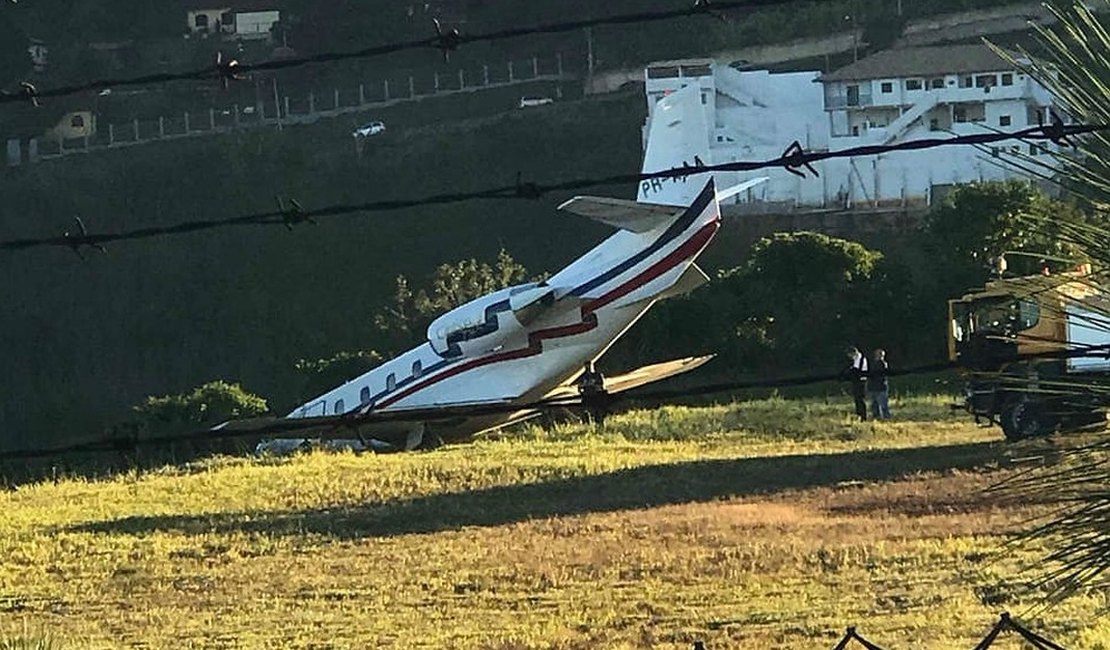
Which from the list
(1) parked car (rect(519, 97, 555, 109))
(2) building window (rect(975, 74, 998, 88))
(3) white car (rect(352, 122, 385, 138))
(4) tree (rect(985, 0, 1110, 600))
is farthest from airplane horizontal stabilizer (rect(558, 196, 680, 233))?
(1) parked car (rect(519, 97, 555, 109))

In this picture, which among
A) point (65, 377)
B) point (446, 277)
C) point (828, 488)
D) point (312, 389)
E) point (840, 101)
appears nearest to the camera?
point (828, 488)

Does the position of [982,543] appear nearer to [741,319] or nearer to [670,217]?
[670,217]

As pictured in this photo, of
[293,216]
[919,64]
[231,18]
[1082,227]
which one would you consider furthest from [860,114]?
[1082,227]

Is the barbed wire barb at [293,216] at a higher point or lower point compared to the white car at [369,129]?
lower

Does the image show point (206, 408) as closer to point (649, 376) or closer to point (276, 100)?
point (649, 376)

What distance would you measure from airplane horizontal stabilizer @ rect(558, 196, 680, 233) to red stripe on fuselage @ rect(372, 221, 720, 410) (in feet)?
1.35

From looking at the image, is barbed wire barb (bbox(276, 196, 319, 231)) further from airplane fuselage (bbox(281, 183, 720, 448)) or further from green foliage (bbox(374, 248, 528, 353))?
green foliage (bbox(374, 248, 528, 353))

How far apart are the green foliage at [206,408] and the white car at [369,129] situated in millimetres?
21295

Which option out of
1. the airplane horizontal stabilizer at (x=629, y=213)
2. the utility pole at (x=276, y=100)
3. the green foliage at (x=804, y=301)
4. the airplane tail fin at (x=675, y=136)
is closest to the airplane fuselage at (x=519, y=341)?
the airplane horizontal stabilizer at (x=629, y=213)

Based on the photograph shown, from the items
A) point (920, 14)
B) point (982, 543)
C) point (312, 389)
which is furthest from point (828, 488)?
point (920, 14)

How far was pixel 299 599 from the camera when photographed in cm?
991

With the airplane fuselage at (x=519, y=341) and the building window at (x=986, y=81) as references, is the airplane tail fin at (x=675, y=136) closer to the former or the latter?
the airplane fuselage at (x=519, y=341)

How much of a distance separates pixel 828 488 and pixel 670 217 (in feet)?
20.1

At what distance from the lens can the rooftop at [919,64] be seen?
39.6m
